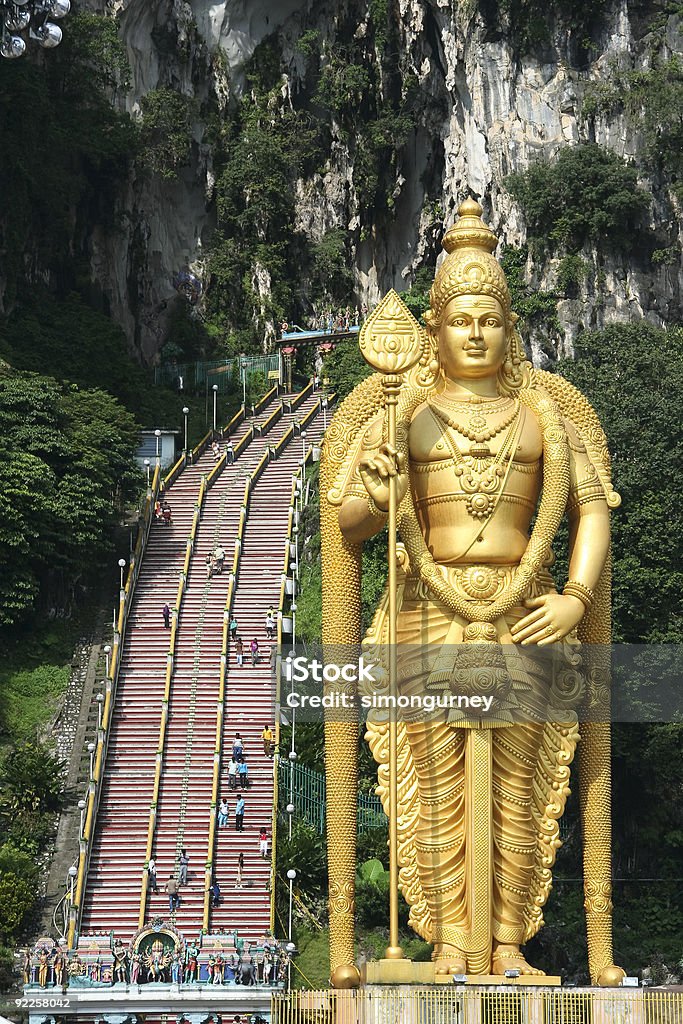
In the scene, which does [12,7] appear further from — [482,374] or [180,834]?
[482,374]

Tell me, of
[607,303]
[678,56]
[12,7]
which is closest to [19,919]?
[12,7]

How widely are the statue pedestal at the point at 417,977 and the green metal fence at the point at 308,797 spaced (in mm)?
8708

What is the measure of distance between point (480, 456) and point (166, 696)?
10137 millimetres

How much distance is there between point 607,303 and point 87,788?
1442cm

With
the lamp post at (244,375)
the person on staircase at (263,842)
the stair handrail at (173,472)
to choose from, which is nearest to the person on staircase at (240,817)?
the person on staircase at (263,842)

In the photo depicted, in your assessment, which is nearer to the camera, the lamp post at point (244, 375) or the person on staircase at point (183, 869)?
the person on staircase at point (183, 869)

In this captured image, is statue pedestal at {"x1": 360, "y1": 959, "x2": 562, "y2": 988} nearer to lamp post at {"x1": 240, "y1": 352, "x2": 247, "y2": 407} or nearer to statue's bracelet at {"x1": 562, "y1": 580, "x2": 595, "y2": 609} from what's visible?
statue's bracelet at {"x1": 562, "y1": 580, "x2": 595, "y2": 609}

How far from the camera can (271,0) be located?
44062mm

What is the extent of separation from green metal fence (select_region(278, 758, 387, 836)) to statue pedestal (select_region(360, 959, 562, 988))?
8.71 m

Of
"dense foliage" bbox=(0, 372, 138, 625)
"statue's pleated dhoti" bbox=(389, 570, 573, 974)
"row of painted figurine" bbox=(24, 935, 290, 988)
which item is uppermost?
"dense foliage" bbox=(0, 372, 138, 625)

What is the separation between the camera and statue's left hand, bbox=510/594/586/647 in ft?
45.2

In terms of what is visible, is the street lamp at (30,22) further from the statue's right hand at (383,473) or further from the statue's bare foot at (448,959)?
the statue's bare foot at (448,959)

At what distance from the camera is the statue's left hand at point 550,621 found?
45.2 ft

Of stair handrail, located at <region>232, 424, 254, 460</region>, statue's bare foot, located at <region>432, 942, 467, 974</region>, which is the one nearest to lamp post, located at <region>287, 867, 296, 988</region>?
statue's bare foot, located at <region>432, 942, 467, 974</region>
